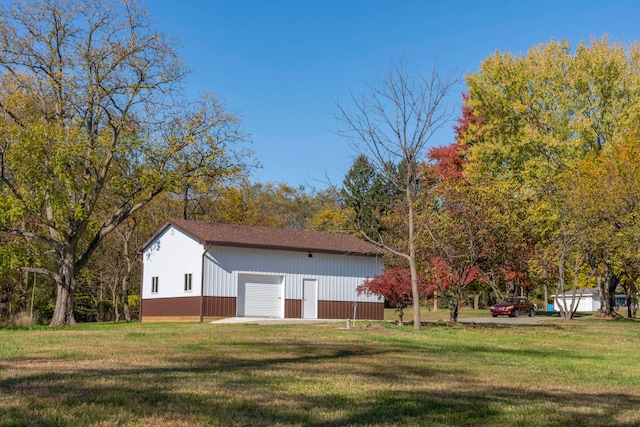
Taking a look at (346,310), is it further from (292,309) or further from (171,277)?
(171,277)

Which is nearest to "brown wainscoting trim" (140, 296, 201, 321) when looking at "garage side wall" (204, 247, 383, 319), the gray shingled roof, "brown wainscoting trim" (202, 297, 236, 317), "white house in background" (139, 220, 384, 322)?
"white house in background" (139, 220, 384, 322)

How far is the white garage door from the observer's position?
112ft

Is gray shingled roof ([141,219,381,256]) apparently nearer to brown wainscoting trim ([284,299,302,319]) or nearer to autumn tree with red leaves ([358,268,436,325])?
brown wainscoting trim ([284,299,302,319])

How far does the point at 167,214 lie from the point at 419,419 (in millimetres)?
43378

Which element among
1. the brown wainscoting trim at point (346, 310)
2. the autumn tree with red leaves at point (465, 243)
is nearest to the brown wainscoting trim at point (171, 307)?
the brown wainscoting trim at point (346, 310)

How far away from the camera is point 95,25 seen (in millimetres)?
28328

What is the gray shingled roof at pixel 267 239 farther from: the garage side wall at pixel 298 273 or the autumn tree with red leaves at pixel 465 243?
the autumn tree with red leaves at pixel 465 243

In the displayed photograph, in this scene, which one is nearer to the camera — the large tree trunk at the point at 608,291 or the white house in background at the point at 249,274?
the white house in background at the point at 249,274

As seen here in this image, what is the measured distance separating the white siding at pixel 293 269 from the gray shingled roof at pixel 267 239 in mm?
467

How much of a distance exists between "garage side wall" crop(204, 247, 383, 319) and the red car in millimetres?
10972

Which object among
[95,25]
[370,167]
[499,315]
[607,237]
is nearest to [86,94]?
[95,25]

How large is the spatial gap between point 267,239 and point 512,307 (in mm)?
19065

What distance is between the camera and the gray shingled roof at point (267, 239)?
33.5 m

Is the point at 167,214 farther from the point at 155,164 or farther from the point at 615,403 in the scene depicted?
the point at 615,403
